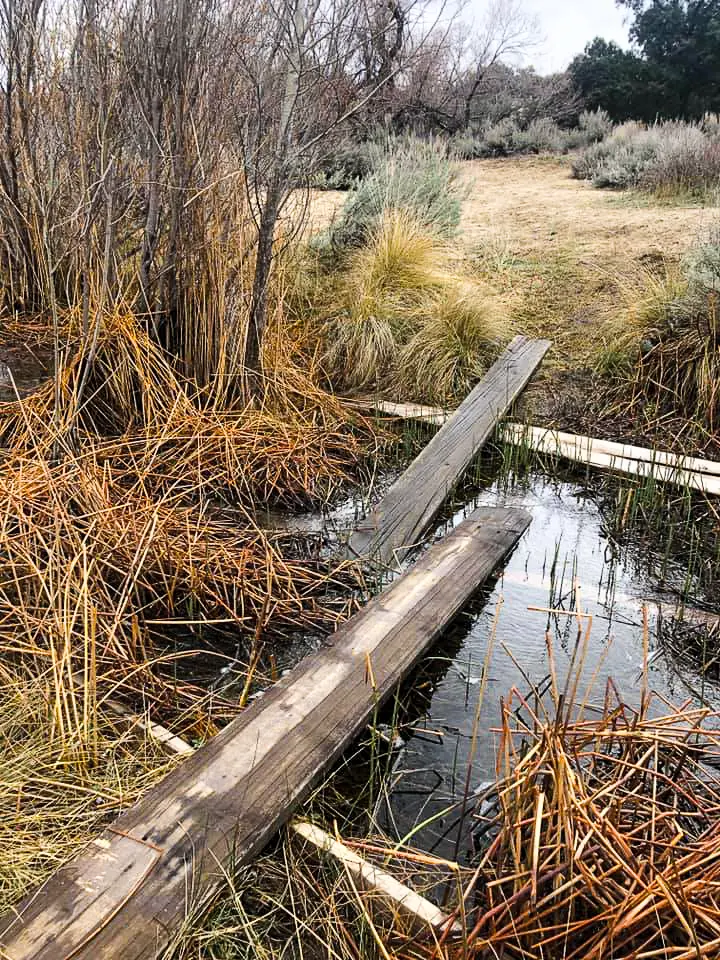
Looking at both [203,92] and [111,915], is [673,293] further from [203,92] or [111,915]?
[111,915]

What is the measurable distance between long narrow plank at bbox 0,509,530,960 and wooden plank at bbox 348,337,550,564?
680 mm

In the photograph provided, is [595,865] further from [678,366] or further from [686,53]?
[686,53]

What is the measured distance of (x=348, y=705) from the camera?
2.20 m

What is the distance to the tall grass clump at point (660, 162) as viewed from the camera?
8.16 m

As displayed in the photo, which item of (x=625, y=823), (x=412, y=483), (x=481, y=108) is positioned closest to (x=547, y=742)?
(x=625, y=823)

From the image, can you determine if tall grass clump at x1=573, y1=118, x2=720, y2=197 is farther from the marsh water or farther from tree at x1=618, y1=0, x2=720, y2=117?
tree at x1=618, y1=0, x2=720, y2=117

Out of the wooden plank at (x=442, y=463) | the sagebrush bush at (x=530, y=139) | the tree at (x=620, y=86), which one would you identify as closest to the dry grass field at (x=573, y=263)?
the wooden plank at (x=442, y=463)

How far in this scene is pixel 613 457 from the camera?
4.32m

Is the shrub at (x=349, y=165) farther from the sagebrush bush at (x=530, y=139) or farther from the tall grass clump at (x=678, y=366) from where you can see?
the tall grass clump at (x=678, y=366)

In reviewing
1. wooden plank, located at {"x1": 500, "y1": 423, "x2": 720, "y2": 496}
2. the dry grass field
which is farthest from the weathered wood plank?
the dry grass field

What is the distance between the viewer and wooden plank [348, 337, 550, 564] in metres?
3.46

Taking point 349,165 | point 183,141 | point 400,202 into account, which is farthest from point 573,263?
point 349,165

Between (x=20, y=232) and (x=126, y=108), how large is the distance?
1.41 meters

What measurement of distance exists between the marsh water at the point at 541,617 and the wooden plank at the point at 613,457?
9 centimetres
